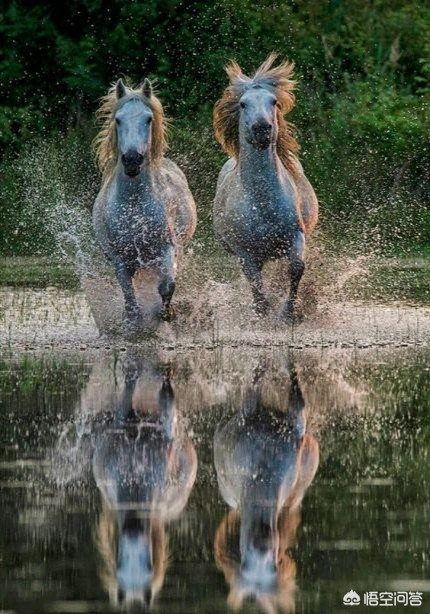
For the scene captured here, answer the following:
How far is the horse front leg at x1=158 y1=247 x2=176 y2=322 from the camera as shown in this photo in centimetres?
1391

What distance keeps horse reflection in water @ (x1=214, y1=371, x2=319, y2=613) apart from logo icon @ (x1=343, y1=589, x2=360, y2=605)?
0.49 feet

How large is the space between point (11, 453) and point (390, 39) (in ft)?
78.5

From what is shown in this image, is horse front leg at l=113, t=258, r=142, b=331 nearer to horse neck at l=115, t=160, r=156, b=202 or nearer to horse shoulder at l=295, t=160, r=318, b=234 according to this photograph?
horse neck at l=115, t=160, r=156, b=202

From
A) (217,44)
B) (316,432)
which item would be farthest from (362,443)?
(217,44)

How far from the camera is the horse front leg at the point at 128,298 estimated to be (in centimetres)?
1399

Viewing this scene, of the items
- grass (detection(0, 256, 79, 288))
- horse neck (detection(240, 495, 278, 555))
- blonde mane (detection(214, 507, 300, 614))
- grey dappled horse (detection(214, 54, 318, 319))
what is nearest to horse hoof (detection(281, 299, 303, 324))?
grey dappled horse (detection(214, 54, 318, 319))

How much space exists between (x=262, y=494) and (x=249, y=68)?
70.4 feet

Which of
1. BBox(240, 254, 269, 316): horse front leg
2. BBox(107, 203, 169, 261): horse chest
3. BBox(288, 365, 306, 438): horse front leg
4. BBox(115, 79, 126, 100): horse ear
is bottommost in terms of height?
BBox(288, 365, 306, 438): horse front leg

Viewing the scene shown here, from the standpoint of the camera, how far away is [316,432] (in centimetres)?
866

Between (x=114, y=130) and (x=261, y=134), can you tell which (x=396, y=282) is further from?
(x=114, y=130)

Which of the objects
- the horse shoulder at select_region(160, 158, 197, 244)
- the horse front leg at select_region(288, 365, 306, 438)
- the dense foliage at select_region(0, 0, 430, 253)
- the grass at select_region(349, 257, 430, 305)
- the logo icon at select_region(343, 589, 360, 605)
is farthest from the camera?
the dense foliage at select_region(0, 0, 430, 253)

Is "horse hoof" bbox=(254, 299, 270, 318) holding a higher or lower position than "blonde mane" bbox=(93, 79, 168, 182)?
lower

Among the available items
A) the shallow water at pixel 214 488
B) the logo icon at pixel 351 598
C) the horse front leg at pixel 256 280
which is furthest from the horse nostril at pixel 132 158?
the logo icon at pixel 351 598

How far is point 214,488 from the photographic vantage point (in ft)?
23.9
